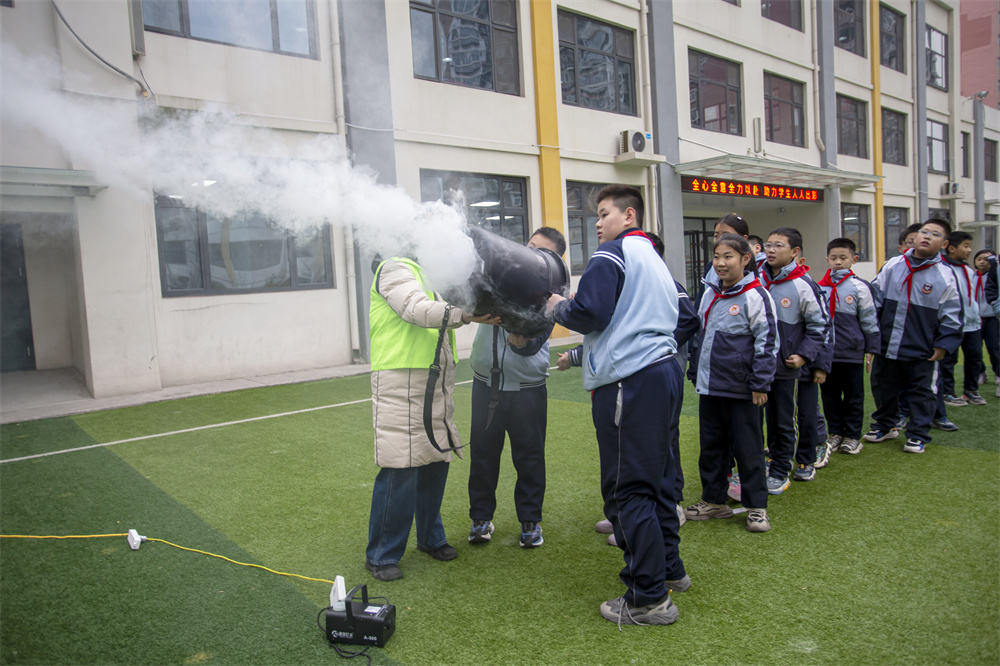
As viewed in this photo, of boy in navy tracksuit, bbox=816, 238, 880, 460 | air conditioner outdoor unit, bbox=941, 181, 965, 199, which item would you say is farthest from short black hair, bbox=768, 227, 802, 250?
air conditioner outdoor unit, bbox=941, 181, 965, 199

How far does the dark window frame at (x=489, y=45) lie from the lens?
34.7 feet

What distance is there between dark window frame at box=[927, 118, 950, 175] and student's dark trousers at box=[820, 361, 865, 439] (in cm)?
2166

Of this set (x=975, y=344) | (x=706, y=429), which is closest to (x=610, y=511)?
(x=706, y=429)

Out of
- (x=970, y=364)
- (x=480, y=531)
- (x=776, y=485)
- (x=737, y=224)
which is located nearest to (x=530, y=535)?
(x=480, y=531)

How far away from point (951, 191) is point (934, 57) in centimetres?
482

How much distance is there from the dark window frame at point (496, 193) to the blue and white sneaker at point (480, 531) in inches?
292

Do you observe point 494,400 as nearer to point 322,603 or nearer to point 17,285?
point 322,603

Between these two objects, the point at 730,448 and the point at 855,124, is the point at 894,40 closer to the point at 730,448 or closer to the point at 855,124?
the point at 855,124

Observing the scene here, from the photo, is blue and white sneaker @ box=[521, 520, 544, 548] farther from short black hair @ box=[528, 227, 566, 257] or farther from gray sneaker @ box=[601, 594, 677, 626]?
short black hair @ box=[528, 227, 566, 257]

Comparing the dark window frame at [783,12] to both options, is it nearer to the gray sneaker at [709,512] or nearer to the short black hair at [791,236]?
the short black hair at [791,236]

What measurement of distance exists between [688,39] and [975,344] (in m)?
10.7

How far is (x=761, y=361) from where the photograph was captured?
11.7 ft

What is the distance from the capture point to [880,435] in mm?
5242

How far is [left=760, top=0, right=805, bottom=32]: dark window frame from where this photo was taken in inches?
655
